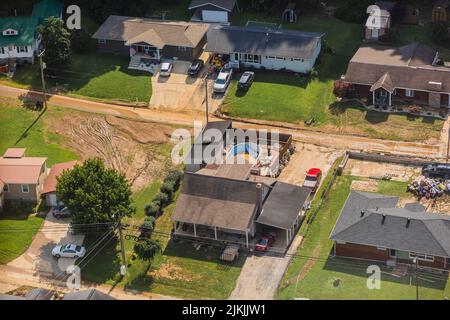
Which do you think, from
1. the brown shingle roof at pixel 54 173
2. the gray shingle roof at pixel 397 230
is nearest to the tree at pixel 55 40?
Result: the brown shingle roof at pixel 54 173

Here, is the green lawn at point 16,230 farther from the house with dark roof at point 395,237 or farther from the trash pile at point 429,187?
the trash pile at point 429,187

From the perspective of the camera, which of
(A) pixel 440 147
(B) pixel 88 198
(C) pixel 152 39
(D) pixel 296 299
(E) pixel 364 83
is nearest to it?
(D) pixel 296 299

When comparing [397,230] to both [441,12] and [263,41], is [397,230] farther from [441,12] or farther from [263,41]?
[441,12]

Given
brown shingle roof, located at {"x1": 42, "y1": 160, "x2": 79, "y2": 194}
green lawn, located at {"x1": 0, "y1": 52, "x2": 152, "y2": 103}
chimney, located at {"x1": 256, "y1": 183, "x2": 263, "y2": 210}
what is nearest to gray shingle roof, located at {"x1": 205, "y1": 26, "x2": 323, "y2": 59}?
green lawn, located at {"x1": 0, "y1": 52, "x2": 152, "y2": 103}

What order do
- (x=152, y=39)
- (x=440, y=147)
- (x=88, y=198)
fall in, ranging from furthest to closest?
1. (x=152, y=39)
2. (x=440, y=147)
3. (x=88, y=198)

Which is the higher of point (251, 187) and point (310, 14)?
point (310, 14)

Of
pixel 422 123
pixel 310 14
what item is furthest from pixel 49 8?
pixel 422 123

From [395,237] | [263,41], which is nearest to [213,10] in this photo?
[263,41]

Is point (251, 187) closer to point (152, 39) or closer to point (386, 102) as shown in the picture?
point (386, 102)
